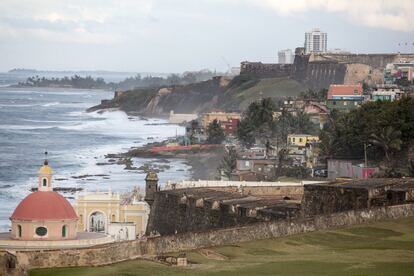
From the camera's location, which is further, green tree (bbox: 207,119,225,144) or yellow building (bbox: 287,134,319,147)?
green tree (bbox: 207,119,225,144)

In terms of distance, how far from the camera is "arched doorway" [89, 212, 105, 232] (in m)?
64.3

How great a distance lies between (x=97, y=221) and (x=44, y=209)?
13.9m

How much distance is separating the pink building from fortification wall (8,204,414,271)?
44.1ft

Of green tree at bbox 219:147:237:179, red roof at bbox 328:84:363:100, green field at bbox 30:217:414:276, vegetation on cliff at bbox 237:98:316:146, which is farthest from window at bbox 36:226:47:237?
red roof at bbox 328:84:363:100

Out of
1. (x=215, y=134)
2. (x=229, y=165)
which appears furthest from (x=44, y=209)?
(x=215, y=134)

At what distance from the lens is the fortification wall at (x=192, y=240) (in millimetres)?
31859

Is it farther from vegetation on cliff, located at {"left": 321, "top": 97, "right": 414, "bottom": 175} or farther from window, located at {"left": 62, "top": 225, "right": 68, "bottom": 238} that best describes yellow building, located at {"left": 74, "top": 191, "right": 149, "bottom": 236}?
vegetation on cliff, located at {"left": 321, "top": 97, "right": 414, "bottom": 175}

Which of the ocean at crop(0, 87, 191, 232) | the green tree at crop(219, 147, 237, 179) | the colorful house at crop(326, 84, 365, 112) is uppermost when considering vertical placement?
the colorful house at crop(326, 84, 365, 112)

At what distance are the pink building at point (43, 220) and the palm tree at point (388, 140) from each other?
32045 mm

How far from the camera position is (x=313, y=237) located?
3775 cm

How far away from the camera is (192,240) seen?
36.2 metres

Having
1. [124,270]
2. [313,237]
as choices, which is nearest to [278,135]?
[313,237]

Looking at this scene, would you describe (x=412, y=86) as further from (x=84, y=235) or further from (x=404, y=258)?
(x=404, y=258)

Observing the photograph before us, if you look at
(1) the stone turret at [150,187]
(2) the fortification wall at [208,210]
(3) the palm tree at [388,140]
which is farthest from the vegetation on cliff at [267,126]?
(2) the fortification wall at [208,210]
